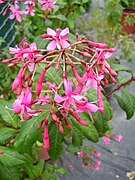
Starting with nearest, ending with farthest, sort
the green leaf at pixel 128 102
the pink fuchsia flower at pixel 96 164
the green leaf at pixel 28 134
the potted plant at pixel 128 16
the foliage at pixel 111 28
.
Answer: the green leaf at pixel 28 134 → the green leaf at pixel 128 102 → the pink fuchsia flower at pixel 96 164 → the foliage at pixel 111 28 → the potted plant at pixel 128 16

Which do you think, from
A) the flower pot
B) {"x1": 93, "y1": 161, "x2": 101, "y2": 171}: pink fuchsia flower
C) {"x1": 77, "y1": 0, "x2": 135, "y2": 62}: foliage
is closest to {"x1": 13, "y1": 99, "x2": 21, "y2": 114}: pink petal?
{"x1": 93, "y1": 161, "x2": 101, "y2": 171}: pink fuchsia flower

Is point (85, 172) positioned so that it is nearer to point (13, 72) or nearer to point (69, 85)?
point (13, 72)

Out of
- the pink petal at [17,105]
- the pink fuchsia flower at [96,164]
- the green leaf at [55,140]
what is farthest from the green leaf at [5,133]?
the pink fuchsia flower at [96,164]

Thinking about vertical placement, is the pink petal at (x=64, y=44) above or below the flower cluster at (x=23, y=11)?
above

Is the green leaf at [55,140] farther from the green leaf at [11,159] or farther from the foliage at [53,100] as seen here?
the green leaf at [11,159]

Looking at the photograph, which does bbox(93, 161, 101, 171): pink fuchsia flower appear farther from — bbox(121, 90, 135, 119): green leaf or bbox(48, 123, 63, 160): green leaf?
bbox(48, 123, 63, 160): green leaf

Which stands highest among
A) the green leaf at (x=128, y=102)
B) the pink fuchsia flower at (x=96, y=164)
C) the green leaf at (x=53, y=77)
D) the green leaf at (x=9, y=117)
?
the green leaf at (x=53, y=77)
